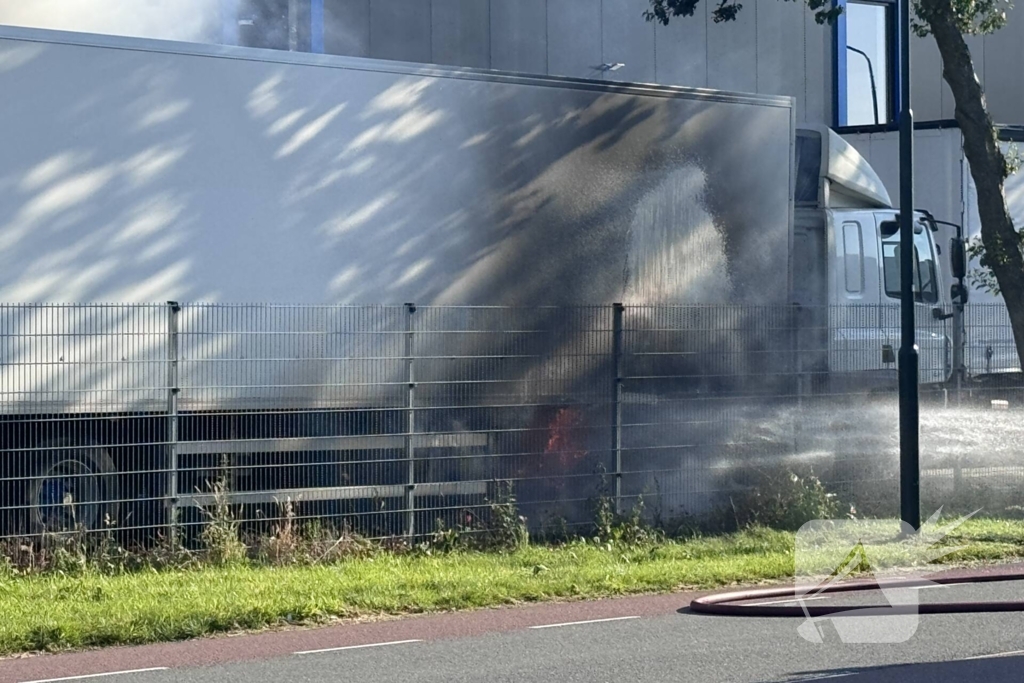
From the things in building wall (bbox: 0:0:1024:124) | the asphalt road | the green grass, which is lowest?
the asphalt road

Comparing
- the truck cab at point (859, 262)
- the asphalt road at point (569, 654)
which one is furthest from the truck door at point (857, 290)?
the asphalt road at point (569, 654)

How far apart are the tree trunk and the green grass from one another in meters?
3.77

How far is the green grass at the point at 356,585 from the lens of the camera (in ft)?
30.1

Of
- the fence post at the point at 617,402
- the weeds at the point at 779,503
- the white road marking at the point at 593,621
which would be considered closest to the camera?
the white road marking at the point at 593,621

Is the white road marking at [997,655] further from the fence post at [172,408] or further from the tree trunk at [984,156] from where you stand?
the tree trunk at [984,156]

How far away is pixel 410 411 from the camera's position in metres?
12.7

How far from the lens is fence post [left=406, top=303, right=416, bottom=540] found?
41.2ft

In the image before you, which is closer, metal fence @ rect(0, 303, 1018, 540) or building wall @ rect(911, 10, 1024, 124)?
metal fence @ rect(0, 303, 1018, 540)

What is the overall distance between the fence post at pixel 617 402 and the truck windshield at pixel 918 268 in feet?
14.6

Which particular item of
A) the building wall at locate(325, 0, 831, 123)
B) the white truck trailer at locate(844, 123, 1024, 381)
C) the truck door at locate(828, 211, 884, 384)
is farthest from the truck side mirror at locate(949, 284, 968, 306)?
the building wall at locate(325, 0, 831, 123)

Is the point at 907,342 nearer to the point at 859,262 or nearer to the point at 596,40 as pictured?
the point at 859,262

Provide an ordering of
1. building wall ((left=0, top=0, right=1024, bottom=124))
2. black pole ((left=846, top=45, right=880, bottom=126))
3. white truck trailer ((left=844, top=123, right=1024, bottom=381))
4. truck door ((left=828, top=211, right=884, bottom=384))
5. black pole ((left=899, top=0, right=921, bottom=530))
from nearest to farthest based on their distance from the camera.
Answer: black pole ((left=899, top=0, right=921, bottom=530)), truck door ((left=828, top=211, right=884, bottom=384)), white truck trailer ((left=844, top=123, right=1024, bottom=381)), building wall ((left=0, top=0, right=1024, bottom=124)), black pole ((left=846, top=45, right=880, bottom=126))

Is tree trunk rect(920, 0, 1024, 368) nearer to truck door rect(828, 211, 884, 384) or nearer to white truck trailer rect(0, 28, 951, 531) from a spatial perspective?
truck door rect(828, 211, 884, 384)

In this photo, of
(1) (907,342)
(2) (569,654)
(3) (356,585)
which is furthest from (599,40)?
(2) (569,654)
